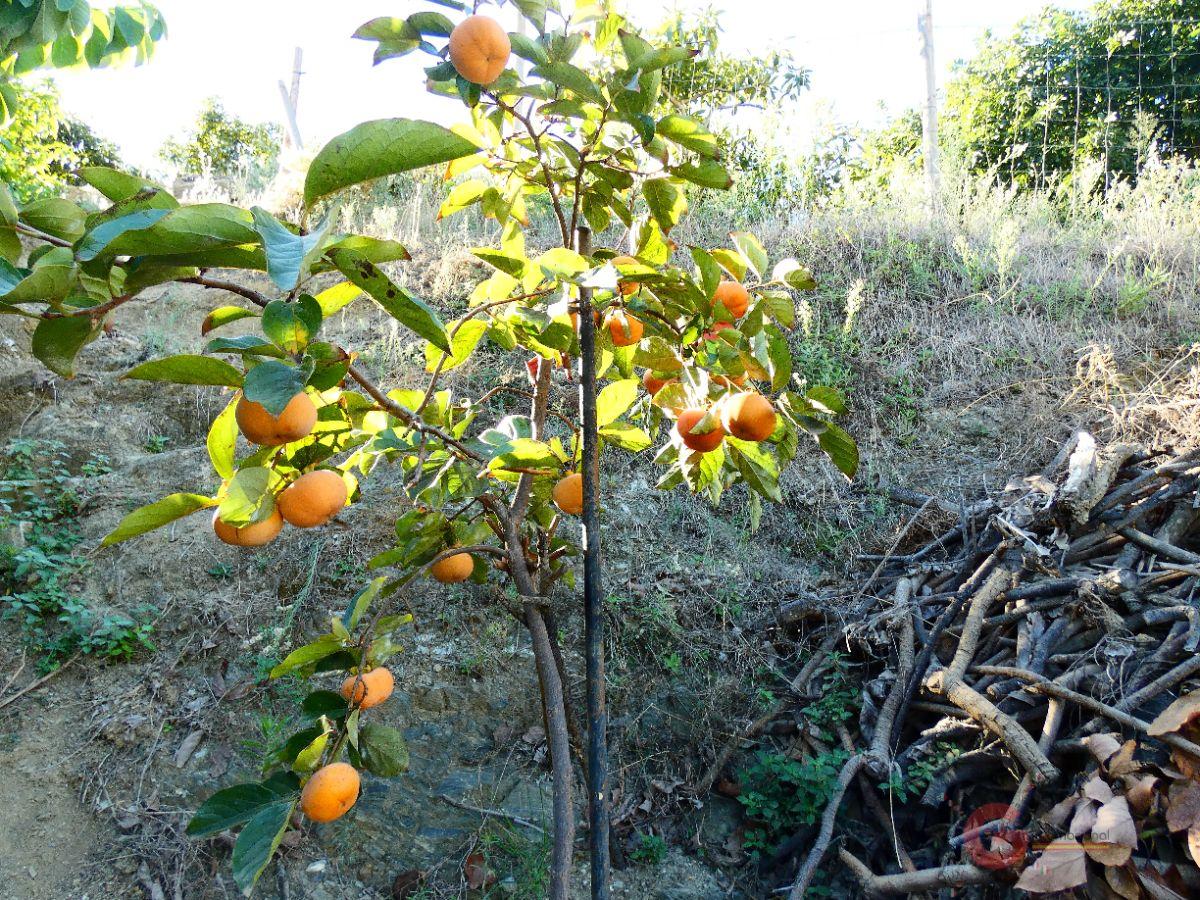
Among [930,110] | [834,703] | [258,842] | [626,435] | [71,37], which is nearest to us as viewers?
[258,842]

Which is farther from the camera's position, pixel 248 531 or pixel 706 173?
pixel 706 173

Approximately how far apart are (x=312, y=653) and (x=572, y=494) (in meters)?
0.43

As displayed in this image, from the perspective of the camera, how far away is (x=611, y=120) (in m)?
1.10

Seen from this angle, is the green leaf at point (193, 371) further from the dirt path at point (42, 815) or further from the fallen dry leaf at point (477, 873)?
the dirt path at point (42, 815)

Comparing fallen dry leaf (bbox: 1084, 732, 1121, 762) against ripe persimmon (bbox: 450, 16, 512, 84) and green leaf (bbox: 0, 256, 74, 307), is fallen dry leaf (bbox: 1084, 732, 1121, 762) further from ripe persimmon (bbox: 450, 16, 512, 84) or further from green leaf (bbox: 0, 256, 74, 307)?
green leaf (bbox: 0, 256, 74, 307)

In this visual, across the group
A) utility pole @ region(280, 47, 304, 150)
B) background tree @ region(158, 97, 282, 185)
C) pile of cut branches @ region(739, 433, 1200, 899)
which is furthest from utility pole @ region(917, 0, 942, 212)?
background tree @ region(158, 97, 282, 185)

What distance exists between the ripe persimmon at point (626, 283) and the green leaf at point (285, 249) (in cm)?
43

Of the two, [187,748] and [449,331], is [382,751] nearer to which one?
[449,331]

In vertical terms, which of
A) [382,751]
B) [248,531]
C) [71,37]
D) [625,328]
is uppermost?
[71,37]

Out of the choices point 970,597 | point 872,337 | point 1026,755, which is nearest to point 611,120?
point 1026,755

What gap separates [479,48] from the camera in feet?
3.00

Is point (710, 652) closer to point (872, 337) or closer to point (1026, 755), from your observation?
point (1026, 755)

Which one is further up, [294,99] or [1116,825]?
[294,99]

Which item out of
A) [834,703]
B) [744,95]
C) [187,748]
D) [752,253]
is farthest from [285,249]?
[744,95]
